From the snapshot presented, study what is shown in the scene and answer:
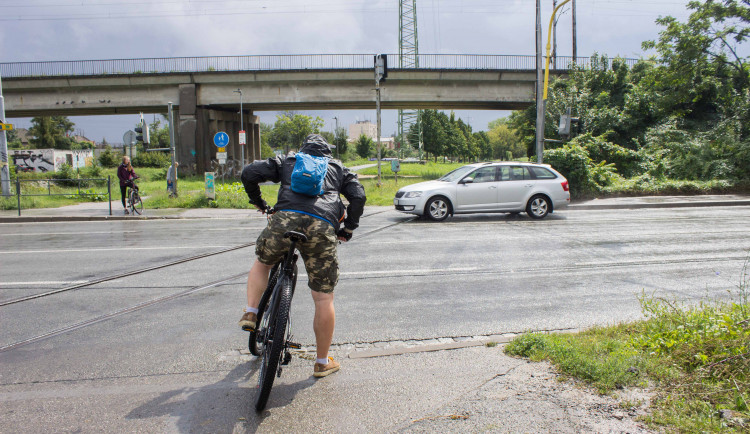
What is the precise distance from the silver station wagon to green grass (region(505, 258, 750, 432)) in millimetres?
9455

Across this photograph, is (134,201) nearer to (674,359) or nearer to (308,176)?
(308,176)

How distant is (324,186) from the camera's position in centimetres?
365

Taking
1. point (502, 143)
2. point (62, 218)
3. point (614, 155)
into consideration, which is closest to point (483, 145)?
point (502, 143)

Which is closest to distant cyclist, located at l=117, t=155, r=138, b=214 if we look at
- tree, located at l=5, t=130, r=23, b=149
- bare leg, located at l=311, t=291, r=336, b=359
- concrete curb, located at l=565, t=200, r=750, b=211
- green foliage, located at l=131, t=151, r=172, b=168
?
concrete curb, located at l=565, t=200, r=750, b=211

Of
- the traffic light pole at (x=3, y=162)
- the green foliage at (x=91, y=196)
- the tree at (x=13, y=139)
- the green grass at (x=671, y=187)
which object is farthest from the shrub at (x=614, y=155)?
the tree at (x=13, y=139)

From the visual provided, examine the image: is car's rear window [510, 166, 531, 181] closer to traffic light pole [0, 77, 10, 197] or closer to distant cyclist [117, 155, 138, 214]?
distant cyclist [117, 155, 138, 214]

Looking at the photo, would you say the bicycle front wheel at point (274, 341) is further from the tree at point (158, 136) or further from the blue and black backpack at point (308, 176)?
the tree at point (158, 136)

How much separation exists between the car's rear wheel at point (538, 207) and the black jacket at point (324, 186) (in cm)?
1096

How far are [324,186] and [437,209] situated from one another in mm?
10272

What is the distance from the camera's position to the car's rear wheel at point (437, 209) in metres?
13.7

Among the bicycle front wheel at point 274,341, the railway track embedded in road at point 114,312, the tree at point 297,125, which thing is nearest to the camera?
the bicycle front wheel at point 274,341

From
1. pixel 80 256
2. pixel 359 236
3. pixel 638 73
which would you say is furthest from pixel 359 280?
pixel 638 73

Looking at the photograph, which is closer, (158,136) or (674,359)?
(674,359)

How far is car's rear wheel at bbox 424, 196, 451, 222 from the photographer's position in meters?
13.7
